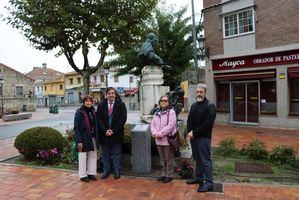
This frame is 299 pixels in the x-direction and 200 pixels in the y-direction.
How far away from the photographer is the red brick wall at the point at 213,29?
1589 centimetres

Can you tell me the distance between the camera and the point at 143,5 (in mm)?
10164

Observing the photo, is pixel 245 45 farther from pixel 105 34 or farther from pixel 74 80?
pixel 74 80

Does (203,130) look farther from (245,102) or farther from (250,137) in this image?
(245,102)

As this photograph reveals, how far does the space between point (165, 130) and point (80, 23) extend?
5448 mm

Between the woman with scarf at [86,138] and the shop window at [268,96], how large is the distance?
10.3 metres

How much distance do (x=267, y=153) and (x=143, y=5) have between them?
6.01 metres

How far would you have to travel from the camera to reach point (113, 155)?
20.4 feet

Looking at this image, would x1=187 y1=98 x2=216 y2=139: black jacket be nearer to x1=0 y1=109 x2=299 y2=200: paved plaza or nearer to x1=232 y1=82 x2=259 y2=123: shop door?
x1=0 y1=109 x2=299 y2=200: paved plaza

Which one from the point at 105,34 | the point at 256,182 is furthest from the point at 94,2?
the point at 256,182

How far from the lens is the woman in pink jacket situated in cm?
563

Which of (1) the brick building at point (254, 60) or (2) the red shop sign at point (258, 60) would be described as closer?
(2) the red shop sign at point (258, 60)

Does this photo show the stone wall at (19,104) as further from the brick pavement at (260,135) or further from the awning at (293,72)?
the awning at (293,72)

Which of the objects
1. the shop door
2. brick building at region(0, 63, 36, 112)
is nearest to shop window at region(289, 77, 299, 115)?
the shop door

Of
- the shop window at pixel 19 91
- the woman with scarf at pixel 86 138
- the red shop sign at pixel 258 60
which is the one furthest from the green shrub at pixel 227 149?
the shop window at pixel 19 91
